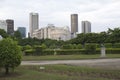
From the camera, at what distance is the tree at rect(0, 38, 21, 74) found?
17.5 m

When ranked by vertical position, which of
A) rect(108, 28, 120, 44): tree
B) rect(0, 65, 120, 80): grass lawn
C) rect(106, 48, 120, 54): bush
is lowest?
rect(0, 65, 120, 80): grass lawn

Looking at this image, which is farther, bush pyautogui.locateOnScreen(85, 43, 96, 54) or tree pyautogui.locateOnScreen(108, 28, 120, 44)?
tree pyautogui.locateOnScreen(108, 28, 120, 44)

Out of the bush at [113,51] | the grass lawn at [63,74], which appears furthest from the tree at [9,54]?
the bush at [113,51]

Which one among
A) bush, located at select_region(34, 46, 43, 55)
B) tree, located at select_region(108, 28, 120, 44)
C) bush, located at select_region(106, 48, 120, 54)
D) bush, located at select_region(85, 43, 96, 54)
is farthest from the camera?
tree, located at select_region(108, 28, 120, 44)

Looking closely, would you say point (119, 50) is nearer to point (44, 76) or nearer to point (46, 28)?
point (44, 76)

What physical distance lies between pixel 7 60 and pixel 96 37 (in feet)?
246

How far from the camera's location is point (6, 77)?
54.7 ft

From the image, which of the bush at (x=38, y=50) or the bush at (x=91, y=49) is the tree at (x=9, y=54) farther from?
the bush at (x=91, y=49)

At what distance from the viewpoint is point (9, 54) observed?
58.0 feet

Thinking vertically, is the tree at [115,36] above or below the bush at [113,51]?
above

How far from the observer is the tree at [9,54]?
17.5 m

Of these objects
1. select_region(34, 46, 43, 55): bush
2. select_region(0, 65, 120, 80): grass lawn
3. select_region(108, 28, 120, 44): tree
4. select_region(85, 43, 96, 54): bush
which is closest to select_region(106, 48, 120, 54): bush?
select_region(85, 43, 96, 54): bush

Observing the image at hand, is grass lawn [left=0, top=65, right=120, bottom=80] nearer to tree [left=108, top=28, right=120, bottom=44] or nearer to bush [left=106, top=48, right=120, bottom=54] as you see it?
bush [left=106, top=48, right=120, bottom=54]

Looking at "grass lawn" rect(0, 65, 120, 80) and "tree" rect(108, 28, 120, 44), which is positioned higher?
"tree" rect(108, 28, 120, 44)
